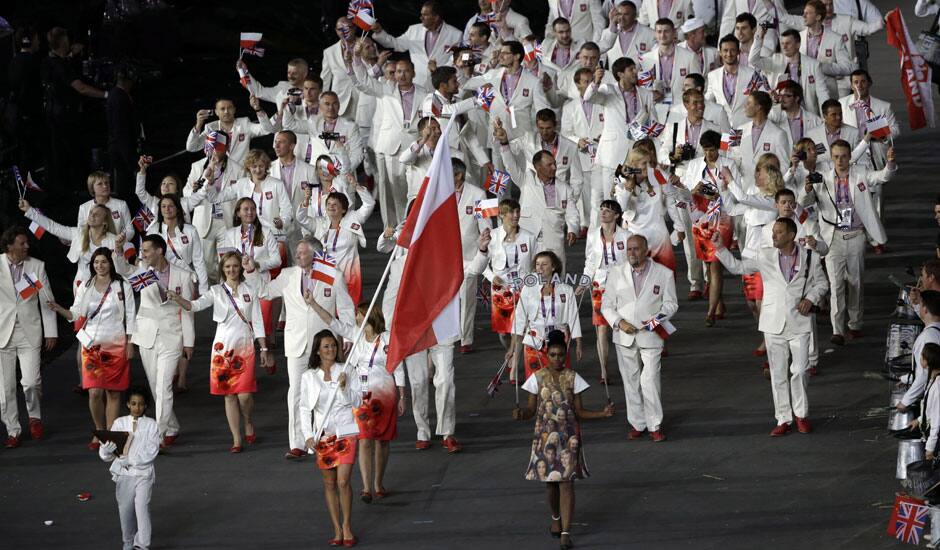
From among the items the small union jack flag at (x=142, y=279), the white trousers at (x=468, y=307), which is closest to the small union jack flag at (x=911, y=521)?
the white trousers at (x=468, y=307)

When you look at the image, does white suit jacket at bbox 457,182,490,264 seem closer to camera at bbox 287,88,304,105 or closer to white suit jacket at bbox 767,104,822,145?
camera at bbox 287,88,304,105

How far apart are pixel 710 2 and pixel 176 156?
778 centimetres

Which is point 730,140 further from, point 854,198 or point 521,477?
point 521,477

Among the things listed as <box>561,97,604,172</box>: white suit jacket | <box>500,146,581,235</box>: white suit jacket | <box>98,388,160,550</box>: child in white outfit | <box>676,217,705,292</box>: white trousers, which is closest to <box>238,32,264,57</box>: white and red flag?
→ <box>500,146,581,235</box>: white suit jacket

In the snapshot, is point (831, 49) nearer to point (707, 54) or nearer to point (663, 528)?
point (707, 54)

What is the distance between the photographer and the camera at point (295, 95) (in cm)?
1952

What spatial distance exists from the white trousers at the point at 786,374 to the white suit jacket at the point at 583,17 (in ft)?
27.5

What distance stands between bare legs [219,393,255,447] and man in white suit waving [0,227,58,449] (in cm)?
198

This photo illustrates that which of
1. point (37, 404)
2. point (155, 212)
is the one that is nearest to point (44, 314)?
point (37, 404)

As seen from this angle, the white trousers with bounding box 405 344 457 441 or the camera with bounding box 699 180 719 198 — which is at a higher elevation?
the camera with bounding box 699 180 719 198

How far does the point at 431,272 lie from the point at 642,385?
369 centimetres

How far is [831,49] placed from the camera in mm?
21062

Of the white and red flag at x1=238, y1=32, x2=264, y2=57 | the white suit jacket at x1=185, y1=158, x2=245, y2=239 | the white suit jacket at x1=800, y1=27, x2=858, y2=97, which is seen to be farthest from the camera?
the white suit jacket at x1=800, y1=27, x2=858, y2=97

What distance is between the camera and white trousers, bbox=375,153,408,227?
20.0 metres
